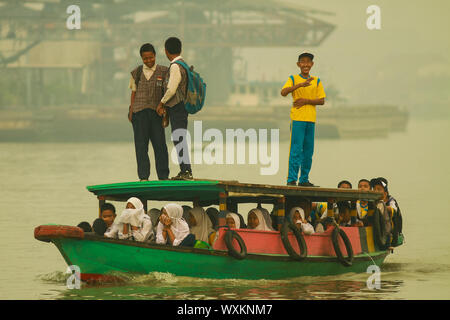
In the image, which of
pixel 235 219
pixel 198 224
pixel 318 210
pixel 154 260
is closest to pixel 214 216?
pixel 198 224

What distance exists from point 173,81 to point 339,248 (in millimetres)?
3434

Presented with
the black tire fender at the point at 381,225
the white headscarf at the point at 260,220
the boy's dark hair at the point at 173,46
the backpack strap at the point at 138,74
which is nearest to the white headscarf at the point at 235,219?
the white headscarf at the point at 260,220

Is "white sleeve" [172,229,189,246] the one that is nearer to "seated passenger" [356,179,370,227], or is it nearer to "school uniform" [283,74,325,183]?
"school uniform" [283,74,325,183]

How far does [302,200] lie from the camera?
15.5m

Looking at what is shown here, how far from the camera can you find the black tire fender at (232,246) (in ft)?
45.6

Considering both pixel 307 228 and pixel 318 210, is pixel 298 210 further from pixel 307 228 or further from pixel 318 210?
pixel 318 210

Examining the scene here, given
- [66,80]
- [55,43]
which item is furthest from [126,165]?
[66,80]

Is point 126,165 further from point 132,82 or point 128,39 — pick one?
point 128,39

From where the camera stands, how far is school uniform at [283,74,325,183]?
15484mm

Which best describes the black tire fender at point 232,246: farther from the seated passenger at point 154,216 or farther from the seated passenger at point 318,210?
the seated passenger at point 318,210

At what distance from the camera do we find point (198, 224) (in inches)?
579

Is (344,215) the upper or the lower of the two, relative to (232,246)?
upper

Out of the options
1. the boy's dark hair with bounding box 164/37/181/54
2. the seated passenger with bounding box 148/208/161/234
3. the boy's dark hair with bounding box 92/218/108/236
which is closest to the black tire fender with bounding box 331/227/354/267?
the seated passenger with bounding box 148/208/161/234

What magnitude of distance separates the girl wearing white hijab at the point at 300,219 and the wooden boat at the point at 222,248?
0.13 metres
